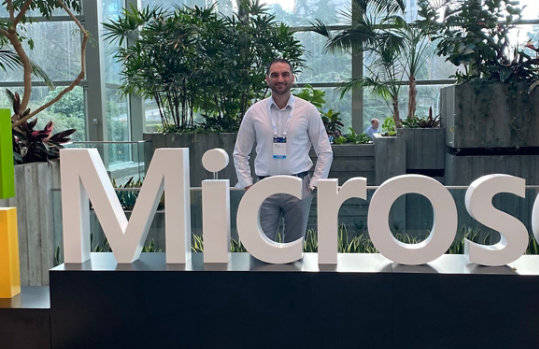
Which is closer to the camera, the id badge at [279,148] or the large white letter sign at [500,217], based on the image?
the large white letter sign at [500,217]

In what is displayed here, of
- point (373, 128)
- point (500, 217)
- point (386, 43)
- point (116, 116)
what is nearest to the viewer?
point (500, 217)

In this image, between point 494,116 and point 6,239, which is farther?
point 494,116

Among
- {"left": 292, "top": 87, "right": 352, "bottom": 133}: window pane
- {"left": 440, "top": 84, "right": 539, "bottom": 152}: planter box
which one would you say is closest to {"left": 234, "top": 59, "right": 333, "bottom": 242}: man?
{"left": 440, "top": 84, "right": 539, "bottom": 152}: planter box

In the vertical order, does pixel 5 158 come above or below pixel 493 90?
below

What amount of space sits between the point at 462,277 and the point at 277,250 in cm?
75

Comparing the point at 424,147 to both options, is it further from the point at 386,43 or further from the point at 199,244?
the point at 199,244

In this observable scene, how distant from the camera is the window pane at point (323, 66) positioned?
11516mm

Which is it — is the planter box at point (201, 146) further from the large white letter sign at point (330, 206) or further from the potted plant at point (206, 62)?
the large white letter sign at point (330, 206)

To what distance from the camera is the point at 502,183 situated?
244 cm

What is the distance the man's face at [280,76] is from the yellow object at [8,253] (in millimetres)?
1515

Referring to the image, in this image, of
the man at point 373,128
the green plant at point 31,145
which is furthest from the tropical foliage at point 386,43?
the green plant at point 31,145

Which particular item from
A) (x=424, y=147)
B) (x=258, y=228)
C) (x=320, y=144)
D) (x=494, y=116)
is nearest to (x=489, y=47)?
(x=494, y=116)

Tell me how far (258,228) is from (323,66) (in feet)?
30.6

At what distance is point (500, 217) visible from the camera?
96.7 inches
